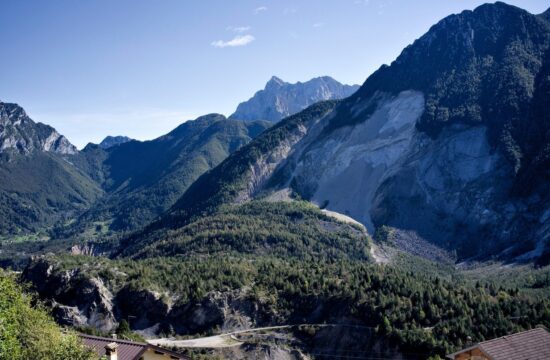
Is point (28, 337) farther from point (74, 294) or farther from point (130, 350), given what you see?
point (74, 294)

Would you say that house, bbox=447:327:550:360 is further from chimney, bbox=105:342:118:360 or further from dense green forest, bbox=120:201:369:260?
dense green forest, bbox=120:201:369:260

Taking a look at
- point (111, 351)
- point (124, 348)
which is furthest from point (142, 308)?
point (111, 351)

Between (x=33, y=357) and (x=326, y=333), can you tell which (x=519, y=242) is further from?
(x=33, y=357)

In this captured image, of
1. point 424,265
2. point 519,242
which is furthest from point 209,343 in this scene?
point 519,242

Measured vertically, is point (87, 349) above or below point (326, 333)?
above

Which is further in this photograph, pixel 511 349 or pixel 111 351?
pixel 111 351

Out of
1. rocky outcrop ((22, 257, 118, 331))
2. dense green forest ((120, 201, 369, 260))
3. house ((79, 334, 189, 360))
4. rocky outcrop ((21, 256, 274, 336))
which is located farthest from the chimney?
dense green forest ((120, 201, 369, 260))
